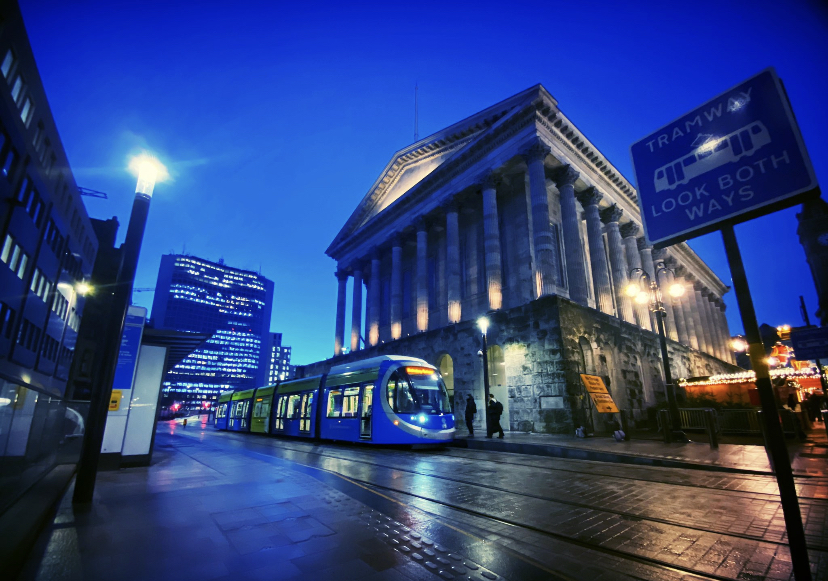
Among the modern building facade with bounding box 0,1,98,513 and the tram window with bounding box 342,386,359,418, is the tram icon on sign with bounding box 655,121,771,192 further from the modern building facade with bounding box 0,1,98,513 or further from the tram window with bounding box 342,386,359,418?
the tram window with bounding box 342,386,359,418

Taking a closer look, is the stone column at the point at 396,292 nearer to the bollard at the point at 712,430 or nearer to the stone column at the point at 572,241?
the stone column at the point at 572,241

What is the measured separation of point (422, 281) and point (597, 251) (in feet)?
42.9

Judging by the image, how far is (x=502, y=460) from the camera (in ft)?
37.2

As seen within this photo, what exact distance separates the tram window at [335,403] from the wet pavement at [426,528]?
337 inches

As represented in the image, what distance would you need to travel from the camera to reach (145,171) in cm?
671

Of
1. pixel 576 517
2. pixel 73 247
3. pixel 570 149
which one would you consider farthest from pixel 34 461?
pixel 73 247

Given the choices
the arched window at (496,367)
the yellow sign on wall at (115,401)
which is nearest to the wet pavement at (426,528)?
the yellow sign on wall at (115,401)

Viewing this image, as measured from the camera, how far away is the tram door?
1497cm

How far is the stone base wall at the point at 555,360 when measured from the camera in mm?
18891

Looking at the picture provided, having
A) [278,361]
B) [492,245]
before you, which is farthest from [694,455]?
[278,361]

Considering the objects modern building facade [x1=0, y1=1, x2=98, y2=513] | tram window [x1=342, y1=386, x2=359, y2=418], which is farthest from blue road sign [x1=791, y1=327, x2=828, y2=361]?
modern building facade [x1=0, y1=1, x2=98, y2=513]

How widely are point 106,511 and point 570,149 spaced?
30.5 meters

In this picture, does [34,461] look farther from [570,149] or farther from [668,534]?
[570,149]

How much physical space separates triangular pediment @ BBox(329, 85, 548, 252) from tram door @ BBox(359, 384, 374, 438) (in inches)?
801
